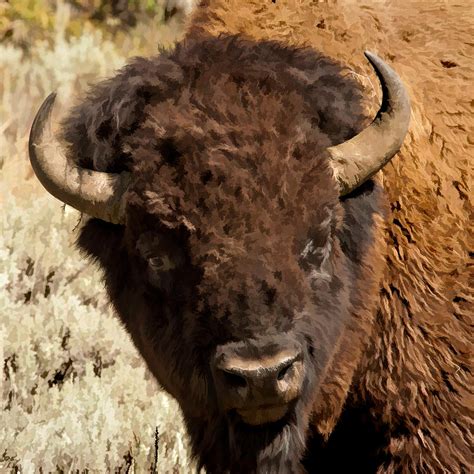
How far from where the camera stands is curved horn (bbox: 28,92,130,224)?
361cm

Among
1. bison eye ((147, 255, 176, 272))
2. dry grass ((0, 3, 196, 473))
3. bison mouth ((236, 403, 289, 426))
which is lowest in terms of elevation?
dry grass ((0, 3, 196, 473))

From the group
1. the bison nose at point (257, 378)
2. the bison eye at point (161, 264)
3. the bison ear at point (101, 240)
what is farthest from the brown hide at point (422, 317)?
the bison ear at point (101, 240)

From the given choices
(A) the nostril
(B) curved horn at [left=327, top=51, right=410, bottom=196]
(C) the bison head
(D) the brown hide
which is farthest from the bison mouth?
(B) curved horn at [left=327, top=51, right=410, bottom=196]

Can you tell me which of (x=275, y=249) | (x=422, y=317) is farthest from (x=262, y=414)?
(x=422, y=317)

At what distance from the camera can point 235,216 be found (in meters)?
3.32

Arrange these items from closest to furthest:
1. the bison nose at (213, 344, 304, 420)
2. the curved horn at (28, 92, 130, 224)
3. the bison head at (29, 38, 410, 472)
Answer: the bison nose at (213, 344, 304, 420)
the bison head at (29, 38, 410, 472)
the curved horn at (28, 92, 130, 224)

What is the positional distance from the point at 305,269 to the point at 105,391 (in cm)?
263

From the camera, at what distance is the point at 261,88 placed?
3615 millimetres

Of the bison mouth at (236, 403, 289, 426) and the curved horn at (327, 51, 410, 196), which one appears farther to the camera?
the curved horn at (327, 51, 410, 196)

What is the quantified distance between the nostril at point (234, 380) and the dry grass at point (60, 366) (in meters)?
1.37

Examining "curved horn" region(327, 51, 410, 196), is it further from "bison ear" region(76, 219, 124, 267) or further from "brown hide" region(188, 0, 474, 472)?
"bison ear" region(76, 219, 124, 267)

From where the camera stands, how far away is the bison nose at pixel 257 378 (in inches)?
123

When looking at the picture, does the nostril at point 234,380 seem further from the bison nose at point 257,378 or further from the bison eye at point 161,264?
the bison eye at point 161,264

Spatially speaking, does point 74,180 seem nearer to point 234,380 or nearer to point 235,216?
point 235,216
